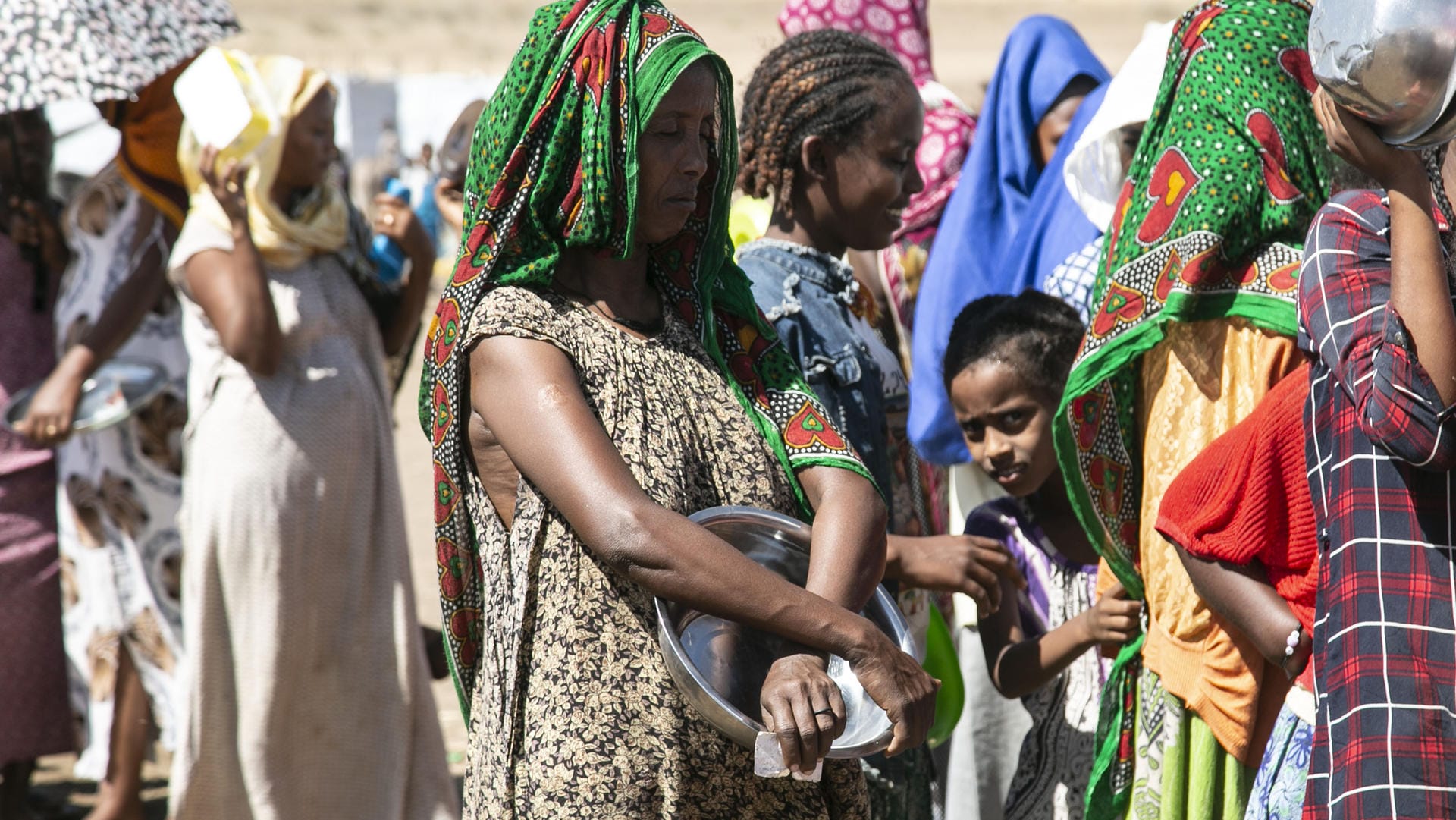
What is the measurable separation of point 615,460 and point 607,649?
0.90 ft

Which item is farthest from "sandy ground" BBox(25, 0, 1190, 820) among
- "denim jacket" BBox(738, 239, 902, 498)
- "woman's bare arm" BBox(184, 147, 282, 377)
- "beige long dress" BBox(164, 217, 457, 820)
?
"denim jacket" BBox(738, 239, 902, 498)

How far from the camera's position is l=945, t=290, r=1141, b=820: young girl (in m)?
3.58

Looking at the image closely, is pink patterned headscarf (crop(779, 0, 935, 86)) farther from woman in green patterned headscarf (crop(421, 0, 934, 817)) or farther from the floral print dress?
woman in green patterned headscarf (crop(421, 0, 934, 817))

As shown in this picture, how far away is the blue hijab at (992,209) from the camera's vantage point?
451cm

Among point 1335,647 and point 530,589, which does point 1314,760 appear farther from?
point 530,589

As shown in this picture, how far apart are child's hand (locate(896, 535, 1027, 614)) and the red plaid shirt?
0.89 m

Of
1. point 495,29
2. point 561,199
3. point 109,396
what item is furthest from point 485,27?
point 561,199

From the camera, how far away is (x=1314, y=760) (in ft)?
7.89

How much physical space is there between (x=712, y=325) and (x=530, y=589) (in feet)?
1.83

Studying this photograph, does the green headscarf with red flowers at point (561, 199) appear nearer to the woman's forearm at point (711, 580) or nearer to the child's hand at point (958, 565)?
the woman's forearm at point (711, 580)

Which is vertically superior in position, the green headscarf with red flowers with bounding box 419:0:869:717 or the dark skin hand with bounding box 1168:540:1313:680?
the green headscarf with red flowers with bounding box 419:0:869:717

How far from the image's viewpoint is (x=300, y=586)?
512 centimetres

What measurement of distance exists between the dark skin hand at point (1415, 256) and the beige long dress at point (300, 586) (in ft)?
11.7

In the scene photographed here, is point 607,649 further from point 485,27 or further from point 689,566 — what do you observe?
point 485,27
